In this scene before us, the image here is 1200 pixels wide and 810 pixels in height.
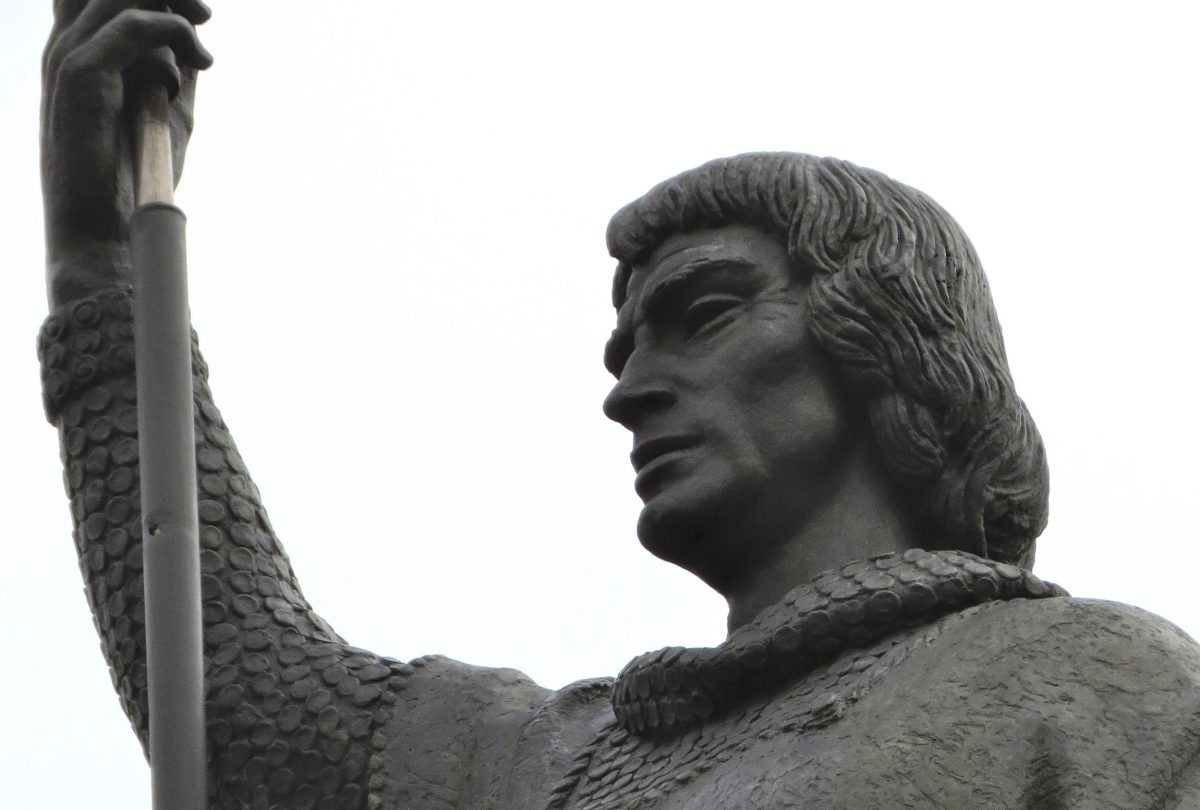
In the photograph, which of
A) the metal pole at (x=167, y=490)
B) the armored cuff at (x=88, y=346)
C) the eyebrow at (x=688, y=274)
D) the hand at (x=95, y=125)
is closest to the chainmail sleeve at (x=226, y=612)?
the armored cuff at (x=88, y=346)

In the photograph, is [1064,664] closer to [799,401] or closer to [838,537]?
[838,537]

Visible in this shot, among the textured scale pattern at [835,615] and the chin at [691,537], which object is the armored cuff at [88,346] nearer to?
the chin at [691,537]

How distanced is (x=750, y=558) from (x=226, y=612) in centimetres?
157

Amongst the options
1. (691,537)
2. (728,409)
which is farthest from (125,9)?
(691,537)

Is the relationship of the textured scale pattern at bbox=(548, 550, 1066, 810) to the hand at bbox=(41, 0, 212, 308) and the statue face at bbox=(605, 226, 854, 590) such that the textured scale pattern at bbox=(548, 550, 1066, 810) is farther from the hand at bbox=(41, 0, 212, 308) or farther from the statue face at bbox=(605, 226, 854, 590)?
the hand at bbox=(41, 0, 212, 308)

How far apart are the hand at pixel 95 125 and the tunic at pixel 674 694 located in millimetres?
144

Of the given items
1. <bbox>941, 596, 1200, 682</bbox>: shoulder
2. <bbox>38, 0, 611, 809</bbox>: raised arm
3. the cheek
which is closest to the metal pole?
<bbox>38, 0, 611, 809</bbox>: raised arm

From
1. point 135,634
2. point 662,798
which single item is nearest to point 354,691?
point 135,634

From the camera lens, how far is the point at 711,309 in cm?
898

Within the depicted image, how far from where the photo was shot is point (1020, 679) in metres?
8.09

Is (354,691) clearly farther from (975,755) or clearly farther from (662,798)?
(975,755)

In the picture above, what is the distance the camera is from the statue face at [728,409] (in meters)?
8.73

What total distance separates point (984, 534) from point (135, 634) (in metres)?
2.40

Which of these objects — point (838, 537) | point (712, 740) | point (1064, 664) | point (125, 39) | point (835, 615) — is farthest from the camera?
point (125, 39)
